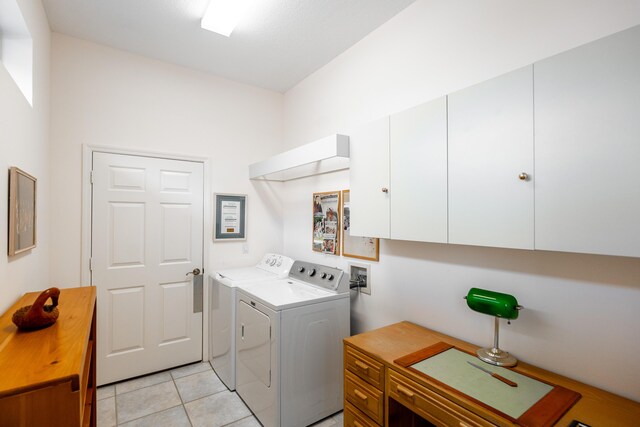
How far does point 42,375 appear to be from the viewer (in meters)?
0.89

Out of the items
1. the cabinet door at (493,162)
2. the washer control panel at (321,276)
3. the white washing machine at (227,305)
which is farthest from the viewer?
the white washing machine at (227,305)

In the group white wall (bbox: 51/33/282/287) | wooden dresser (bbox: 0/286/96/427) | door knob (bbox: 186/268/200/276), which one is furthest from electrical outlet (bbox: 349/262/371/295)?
wooden dresser (bbox: 0/286/96/427)

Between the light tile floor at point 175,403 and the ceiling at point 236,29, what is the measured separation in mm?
2955

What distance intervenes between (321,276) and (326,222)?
0.57m

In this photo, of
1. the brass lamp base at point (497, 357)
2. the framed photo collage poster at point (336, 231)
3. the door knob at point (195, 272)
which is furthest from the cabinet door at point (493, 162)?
the door knob at point (195, 272)

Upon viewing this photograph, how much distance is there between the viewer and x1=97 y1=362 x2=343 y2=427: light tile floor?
2209mm

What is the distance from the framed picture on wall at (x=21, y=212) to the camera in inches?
55.3

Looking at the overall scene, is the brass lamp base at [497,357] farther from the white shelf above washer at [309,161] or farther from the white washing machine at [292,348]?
the white shelf above washer at [309,161]

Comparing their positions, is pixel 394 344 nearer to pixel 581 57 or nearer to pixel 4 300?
pixel 581 57

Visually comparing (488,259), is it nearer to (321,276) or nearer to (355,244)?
(355,244)

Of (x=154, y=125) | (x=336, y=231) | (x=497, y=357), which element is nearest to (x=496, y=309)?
(x=497, y=357)

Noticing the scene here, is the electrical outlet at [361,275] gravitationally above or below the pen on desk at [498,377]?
above

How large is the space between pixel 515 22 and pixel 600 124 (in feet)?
2.71

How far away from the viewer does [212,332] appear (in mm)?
3008
